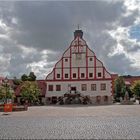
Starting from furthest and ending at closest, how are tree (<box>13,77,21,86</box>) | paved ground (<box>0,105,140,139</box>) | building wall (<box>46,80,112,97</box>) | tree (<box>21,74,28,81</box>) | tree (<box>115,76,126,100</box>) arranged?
tree (<box>21,74,28,81</box>) → tree (<box>13,77,21,86</box>) → tree (<box>115,76,126,100</box>) → building wall (<box>46,80,112,97</box>) → paved ground (<box>0,105,140,139</box>)

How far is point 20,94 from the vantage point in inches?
3233

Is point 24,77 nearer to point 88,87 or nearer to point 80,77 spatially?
point 80,77

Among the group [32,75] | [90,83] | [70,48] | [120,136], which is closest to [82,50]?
[70,48]

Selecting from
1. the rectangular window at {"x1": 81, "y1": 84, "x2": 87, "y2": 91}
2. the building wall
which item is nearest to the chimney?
the building wall

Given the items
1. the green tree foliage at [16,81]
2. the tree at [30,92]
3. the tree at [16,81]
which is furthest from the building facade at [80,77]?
the green tree foliage at [16,81]

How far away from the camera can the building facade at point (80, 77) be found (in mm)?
79625

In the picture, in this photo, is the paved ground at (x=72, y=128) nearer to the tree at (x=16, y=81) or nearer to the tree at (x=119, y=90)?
the tree at (x=119, y=90)

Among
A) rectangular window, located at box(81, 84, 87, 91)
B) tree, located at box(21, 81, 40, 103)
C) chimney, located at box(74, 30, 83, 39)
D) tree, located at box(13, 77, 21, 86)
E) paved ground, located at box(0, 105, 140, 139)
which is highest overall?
chimney, located at box(74, 30, 83, 39)

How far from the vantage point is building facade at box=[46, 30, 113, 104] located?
7962 centimetres

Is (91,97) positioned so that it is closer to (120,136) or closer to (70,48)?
(70,48)

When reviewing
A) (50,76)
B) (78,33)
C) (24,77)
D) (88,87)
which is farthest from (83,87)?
(24,77)

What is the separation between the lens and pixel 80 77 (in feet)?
263

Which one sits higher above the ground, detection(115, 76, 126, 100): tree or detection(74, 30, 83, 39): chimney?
detection(74, 30, 83, 39): chimney

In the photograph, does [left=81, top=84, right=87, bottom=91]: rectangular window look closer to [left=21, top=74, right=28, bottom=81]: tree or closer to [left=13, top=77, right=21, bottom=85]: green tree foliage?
[left=13, top=77, right=21, bottom=85]: green tree foliage
